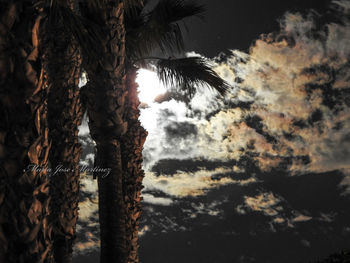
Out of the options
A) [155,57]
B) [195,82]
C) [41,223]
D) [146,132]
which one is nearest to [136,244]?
[146,132]

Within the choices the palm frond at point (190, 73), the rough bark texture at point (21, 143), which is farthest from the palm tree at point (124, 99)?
the rough bark texture at point (21, 143)

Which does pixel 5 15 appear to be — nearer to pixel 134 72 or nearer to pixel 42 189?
pixel 42 189

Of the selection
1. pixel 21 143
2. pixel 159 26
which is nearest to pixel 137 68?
pixel 159 26

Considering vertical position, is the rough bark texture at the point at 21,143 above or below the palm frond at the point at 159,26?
below

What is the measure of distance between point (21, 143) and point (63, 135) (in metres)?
3.96

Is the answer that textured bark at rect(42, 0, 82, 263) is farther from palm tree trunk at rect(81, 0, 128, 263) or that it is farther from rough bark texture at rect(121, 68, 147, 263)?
rough bark texture at rect(121, 68, 147, 263)

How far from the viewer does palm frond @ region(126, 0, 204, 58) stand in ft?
26.1

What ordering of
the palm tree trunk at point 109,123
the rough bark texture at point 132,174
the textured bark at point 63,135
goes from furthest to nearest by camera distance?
the rough bark texture at point 132,174
the textured bark at point 63,135
the palm tree trunk at point 109,123

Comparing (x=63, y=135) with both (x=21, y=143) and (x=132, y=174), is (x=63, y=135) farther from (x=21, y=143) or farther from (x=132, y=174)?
(x=21, y=143)

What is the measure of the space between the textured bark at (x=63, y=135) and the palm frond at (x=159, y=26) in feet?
5.22

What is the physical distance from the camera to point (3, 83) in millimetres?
2723

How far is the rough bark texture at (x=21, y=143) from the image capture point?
2666 mm

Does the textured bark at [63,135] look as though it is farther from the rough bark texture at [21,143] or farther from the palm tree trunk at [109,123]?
the rough bark texture at [21,143]

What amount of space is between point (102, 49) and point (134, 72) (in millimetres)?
2793
